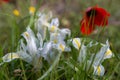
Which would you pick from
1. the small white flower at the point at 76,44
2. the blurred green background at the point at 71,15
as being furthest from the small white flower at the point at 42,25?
the blurred green background at the point at 71,15

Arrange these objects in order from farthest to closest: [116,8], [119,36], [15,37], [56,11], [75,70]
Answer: [56,11] → [116,8] → [119,36] → [15,37] → [75,70]

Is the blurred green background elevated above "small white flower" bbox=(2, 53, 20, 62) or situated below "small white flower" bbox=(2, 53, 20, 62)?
below

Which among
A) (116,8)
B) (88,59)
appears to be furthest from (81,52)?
(116,8)

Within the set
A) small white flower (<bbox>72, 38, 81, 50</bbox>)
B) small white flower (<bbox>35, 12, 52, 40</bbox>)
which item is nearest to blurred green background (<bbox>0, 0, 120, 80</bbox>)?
small white flower (<bbox>35, 12, 52, 40</bbox>)

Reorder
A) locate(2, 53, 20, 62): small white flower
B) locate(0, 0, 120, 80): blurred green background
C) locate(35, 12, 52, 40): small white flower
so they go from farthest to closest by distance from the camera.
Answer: locate(0, 0, 120, 80): blurred green background
locate(35, 12, 52, 40): small white flower
locate(2, 53, 20, 62): small white flower

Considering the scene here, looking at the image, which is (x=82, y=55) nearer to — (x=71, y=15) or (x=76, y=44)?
(x=76, y=44)

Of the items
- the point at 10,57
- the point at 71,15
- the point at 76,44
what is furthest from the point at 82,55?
the point at 71,15

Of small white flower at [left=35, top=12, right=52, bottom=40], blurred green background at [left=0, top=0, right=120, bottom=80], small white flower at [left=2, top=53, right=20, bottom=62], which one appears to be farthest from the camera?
blurred green background at [left=0, top=0, right=120, bottom=80]

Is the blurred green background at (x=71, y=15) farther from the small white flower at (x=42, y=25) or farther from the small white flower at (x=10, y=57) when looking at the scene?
the small white flower at (x=10, y=57)

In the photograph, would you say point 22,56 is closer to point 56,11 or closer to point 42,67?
point 42,67

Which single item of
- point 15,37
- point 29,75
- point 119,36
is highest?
point 15,37

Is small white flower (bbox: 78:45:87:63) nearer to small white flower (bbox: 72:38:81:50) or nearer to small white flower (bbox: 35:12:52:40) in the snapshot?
small white flower (bbox: 72:38:81:50)
